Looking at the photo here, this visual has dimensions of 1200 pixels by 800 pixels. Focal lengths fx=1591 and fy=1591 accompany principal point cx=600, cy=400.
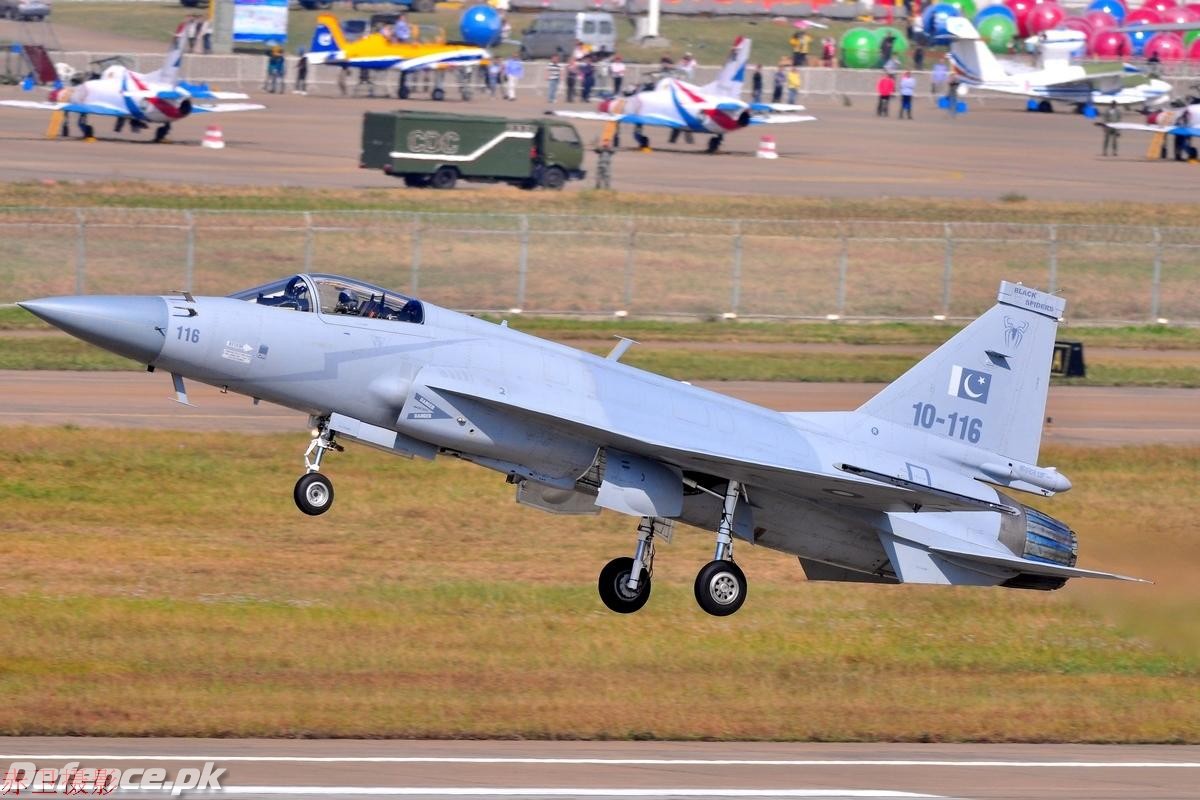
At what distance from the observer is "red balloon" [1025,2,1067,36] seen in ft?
399

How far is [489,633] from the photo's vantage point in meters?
25.2

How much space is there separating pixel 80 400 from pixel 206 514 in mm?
9943

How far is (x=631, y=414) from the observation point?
2106 cm

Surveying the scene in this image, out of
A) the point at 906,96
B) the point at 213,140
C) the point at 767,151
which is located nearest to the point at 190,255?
the point at 213,140

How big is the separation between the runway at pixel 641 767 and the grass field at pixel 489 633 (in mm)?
523

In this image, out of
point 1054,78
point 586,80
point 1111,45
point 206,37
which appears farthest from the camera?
point 1111,45

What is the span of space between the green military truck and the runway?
1790 inches

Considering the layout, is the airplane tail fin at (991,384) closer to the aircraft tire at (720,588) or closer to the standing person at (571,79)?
the aircraft tire at (720,588)

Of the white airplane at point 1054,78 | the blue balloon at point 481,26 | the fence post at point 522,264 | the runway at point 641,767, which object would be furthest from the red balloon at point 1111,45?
the runway at point 641,767

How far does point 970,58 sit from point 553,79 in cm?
2633

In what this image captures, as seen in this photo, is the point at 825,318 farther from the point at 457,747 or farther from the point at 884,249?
the point at 457,747

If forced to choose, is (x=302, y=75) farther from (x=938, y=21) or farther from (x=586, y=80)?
(x=938, y=21)

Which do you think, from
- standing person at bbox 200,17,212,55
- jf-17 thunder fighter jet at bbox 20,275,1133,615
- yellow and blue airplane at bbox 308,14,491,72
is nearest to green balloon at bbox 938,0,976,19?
yellow and blue airplane at bbox 308,14,491,72

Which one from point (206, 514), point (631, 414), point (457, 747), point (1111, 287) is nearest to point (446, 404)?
point (631, 414)
